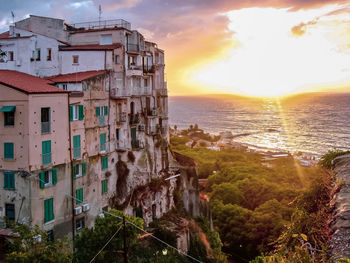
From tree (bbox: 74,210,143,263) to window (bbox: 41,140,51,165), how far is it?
6.68 metres

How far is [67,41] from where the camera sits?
44219mm

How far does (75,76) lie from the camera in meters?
37.5

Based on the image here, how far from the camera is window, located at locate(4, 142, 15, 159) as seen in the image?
29.7 metres

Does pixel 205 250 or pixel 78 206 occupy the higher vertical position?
pixel 78 206

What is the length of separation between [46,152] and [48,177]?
2189 millimetres

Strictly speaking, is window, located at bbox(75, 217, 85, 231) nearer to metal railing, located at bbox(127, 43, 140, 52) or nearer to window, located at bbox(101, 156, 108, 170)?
window, located at bbox(101, 156, 108, 170)

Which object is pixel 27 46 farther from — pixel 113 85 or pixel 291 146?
pixel 291 146

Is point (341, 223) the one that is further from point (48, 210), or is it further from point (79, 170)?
point (79, 170)

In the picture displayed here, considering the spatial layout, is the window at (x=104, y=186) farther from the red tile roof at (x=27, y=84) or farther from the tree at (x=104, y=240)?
the red tile roof at (x=27, y=84)

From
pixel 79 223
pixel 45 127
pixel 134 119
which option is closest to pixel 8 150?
pixel 45 127

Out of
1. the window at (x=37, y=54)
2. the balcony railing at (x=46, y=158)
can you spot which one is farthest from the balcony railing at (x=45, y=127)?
the window at (x=37, y=54)

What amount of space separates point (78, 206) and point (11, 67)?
17.0 m

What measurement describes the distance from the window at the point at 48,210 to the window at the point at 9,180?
2939mm

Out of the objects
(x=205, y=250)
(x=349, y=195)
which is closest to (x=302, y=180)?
(x=205, y=250)
